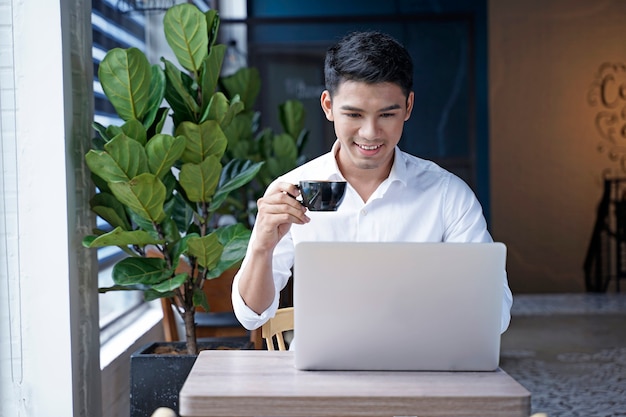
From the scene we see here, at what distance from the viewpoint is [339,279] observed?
4.75 feet

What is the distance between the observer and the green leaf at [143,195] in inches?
98.0

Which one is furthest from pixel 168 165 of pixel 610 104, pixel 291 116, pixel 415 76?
pixel 610 104

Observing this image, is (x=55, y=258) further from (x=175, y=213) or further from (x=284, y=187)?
(x=284, y=187)

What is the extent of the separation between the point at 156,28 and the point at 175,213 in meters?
1.87

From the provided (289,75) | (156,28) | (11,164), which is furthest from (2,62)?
(289,75)

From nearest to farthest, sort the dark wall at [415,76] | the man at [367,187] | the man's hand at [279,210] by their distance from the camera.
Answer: the man's hand at [279,210] < the man at [367,187] < the dark wall at [415,76]

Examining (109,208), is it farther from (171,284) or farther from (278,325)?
(278,325)

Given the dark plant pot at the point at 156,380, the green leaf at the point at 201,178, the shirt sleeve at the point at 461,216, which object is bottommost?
the dark plant pot at the point at 156,380

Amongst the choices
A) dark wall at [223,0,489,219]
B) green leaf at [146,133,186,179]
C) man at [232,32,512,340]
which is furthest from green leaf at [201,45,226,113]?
dark wall at [223,0,489,219]

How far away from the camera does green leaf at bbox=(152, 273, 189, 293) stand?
102 inches

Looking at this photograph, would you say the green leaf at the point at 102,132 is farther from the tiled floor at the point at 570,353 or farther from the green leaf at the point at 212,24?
the tiled floor at the point at 570,353

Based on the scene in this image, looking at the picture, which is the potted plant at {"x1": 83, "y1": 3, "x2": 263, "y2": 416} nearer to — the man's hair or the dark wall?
the man's hair

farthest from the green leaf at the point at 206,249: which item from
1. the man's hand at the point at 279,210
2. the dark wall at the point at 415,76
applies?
the dark wall at the point at 415,76

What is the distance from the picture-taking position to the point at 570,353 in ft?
18.1
